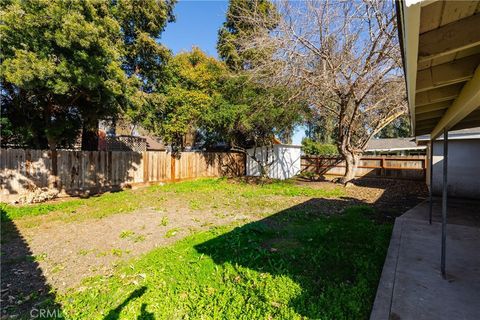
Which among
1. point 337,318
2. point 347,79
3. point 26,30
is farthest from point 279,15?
point 337,318

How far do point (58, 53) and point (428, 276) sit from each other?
829 cm

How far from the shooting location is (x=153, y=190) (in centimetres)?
1001

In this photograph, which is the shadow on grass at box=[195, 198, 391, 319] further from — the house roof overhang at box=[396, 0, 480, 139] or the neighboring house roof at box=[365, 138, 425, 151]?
the neighboring house roof at box=[365, 138, 425, 151]

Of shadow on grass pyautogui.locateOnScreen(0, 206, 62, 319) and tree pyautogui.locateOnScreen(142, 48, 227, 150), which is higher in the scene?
tree pyautogui.locateOnScreen(142, 48, 227, 150)

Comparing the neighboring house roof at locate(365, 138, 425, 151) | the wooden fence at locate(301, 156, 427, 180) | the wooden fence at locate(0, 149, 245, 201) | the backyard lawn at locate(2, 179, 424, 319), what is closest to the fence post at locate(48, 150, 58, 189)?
the wooden fence at locate(0, 149, 245, 201)

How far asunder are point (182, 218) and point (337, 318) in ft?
14.3

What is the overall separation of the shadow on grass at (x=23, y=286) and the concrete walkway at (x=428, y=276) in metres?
3.21

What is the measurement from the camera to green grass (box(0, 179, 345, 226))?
20.9 ft

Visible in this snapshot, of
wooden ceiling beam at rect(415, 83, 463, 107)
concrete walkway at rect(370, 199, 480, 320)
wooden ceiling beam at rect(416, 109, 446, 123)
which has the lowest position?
concrete walkway at rect(370, 199, 480, 320)

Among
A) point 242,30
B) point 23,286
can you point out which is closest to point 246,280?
point 23,286

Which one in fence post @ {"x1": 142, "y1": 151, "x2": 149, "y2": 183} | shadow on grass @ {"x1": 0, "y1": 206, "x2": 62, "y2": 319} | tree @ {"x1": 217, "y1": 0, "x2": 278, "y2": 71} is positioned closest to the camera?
shadow on grass @ {"x1": 0, "y1": 206, "x2": 62, "y2": 319}

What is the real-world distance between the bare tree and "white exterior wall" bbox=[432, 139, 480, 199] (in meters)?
2.65

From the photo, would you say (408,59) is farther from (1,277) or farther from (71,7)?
(71,7)

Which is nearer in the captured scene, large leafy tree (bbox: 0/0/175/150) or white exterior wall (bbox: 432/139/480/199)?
large leafy tree (bbox: 0/0/175/150)
